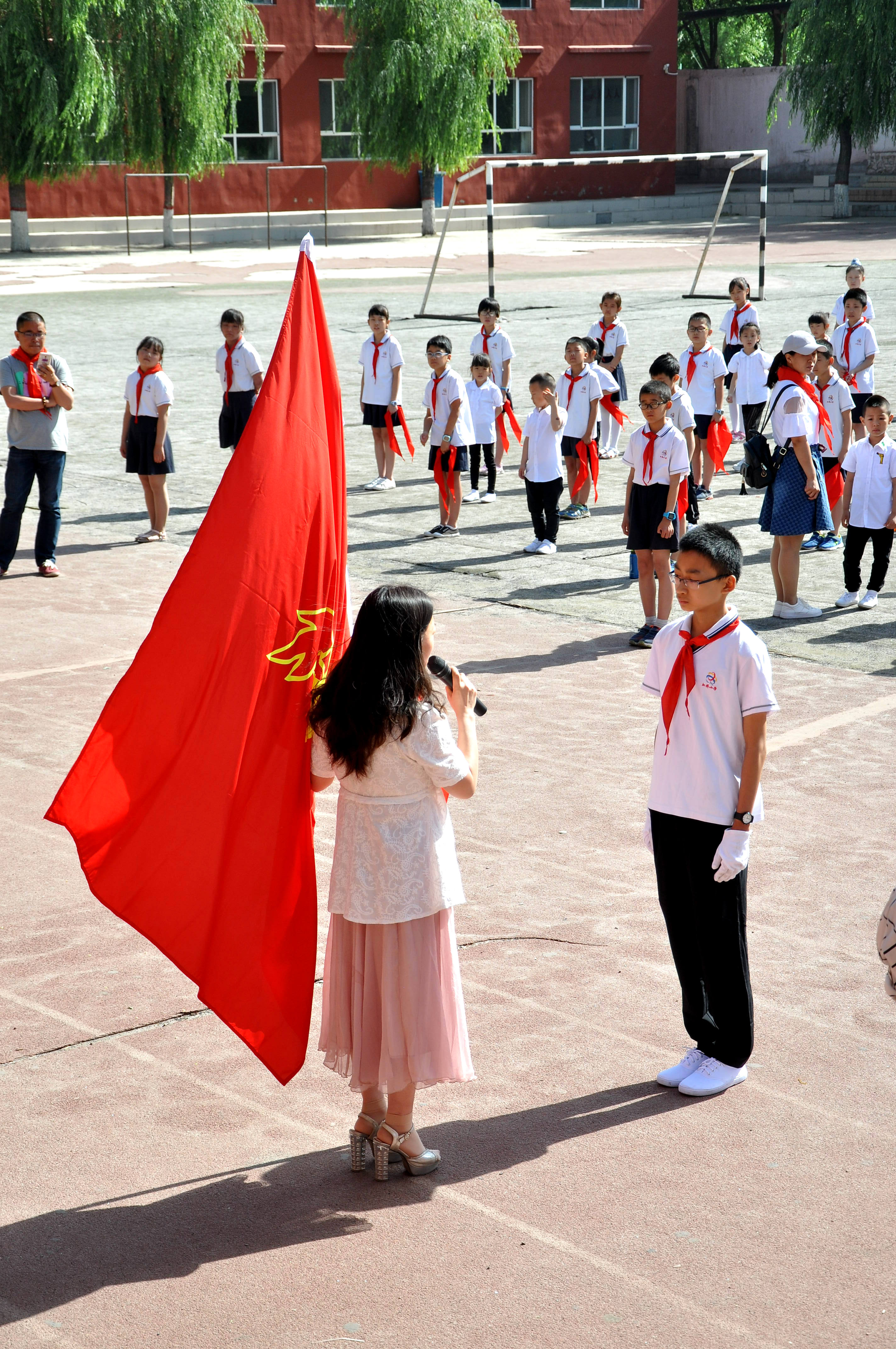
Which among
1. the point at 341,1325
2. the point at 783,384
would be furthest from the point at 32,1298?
the point at 783,384

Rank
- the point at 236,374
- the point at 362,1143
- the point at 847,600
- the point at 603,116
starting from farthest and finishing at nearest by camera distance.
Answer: the point at 603,116 < the point at 236,374 < the point at 847,600 < the point at 362,1143

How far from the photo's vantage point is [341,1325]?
3.58 m

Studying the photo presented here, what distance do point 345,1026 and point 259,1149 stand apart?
55cm

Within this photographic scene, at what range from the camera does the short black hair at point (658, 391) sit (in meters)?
9.61

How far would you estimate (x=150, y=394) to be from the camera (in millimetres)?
12586

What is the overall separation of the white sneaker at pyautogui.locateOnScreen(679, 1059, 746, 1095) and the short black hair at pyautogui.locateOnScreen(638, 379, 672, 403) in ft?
18.6

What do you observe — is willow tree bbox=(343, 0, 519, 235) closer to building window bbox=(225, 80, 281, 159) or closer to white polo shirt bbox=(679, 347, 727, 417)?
building window bbox=(225, 80, 281, 159)

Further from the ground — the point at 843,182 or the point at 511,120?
the point at 511,120

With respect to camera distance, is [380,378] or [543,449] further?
[380,378]

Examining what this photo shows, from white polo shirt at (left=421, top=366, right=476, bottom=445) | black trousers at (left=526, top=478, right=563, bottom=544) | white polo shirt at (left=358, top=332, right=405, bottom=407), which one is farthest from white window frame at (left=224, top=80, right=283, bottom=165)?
black trousers at (left=526, top=478, right=563, bottom=544)

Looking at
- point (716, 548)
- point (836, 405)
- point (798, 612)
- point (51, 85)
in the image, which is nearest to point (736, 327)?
point (836, 405)

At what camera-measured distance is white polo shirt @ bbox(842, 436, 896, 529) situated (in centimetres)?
1020

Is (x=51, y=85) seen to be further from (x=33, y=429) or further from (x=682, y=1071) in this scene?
(x=682, y=1071)

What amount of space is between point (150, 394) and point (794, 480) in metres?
5.51
